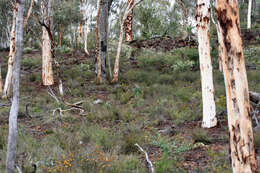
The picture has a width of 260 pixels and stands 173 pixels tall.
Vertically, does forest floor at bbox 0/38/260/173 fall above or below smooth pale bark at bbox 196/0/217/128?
below

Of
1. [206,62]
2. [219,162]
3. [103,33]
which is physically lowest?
[219,162]

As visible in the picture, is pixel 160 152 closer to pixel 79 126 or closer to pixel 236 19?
pixel 79 126

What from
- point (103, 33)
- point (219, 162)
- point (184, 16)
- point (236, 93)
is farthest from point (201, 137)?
point (184, 16)

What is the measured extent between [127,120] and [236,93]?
5.18m

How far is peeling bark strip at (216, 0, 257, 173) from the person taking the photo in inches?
134

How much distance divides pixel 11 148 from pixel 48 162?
87 cm

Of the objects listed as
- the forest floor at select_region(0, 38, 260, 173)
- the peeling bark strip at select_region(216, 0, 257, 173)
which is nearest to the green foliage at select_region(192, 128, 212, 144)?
the forest floor at select_region(0, 38, 260, 173)

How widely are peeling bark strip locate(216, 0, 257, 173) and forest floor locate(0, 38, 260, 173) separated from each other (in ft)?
2.98

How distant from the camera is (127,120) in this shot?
8.35 metres

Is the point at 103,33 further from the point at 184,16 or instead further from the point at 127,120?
the point at 127,120

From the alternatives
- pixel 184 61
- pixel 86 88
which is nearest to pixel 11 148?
pixel 86 88

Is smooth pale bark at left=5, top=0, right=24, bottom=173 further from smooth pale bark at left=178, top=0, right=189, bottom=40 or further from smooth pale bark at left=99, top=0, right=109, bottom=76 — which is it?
smooth pale bark at left=99, top=0, right=109, bottom=76

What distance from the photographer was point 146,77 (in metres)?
13.7

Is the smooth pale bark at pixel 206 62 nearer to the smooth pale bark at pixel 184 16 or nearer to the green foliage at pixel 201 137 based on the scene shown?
the green foliage at pixel 201 137
